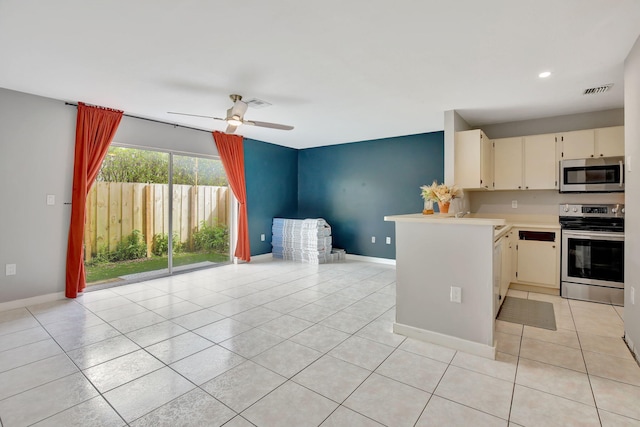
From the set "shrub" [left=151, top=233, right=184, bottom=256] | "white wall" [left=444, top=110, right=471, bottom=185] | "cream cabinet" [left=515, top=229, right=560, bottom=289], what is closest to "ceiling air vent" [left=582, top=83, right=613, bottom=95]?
"white wall" [left=444, top=110, right=471, bottom=185]

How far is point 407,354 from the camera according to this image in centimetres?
243

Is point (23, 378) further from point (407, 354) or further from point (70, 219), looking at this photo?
point (407, 354)

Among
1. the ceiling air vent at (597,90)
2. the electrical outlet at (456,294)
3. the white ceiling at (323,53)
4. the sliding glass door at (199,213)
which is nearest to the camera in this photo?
the white ceiling at (323,53)

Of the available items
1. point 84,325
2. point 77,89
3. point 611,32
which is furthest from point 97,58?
point 611,32

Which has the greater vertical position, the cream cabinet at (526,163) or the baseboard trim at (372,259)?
the cream cabinet at (526,163)

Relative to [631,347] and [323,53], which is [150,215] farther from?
[631,347]

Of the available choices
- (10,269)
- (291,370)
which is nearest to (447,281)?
(291,370)

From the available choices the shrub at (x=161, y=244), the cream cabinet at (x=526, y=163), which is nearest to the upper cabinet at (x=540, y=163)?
the cream cabinet at (x=526, y=163)

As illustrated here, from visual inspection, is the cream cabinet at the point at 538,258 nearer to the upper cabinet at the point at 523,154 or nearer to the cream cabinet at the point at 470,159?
the upper cabinet at the point at 523,154

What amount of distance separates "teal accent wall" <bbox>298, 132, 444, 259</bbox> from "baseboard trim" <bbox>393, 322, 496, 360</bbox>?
321cm

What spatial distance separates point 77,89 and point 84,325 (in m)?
2.58

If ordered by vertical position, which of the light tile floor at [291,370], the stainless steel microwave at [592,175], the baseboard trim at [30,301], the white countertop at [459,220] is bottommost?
the light tile floor at [291,370]

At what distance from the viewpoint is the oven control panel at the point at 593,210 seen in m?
3.99

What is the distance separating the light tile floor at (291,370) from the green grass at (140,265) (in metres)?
1.05
